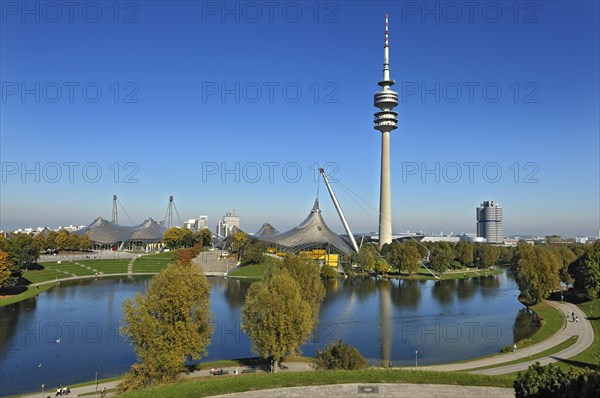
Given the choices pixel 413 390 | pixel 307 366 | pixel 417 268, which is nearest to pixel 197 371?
pixel 307 366

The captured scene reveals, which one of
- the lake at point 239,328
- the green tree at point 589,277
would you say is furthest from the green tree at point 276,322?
the green tree at point 589,277

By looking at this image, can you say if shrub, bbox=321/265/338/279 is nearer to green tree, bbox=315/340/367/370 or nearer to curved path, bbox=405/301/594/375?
curved path, bbox=405/301/594/375

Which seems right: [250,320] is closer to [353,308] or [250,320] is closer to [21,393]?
[21,393]

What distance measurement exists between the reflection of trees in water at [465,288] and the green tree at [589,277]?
36.2ft

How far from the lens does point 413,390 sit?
1705 centimetres

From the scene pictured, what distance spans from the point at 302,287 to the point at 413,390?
13.6 meters

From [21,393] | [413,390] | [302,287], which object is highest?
[302,287]

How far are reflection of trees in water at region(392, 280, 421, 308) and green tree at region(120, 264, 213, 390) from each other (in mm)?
27461

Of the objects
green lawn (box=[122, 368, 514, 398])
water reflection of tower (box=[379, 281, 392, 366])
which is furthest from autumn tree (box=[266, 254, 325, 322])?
green lawn (box=[122, 368, 514, 398])

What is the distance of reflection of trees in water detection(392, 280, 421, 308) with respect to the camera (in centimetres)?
4566

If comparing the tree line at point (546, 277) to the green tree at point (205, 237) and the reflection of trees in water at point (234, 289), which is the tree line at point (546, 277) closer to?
the reflection of trees in water at point (234, 289)

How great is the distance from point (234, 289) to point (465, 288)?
29.7 metres

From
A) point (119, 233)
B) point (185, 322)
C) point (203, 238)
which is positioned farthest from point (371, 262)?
point (119, 233)

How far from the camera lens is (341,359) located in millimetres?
21125
